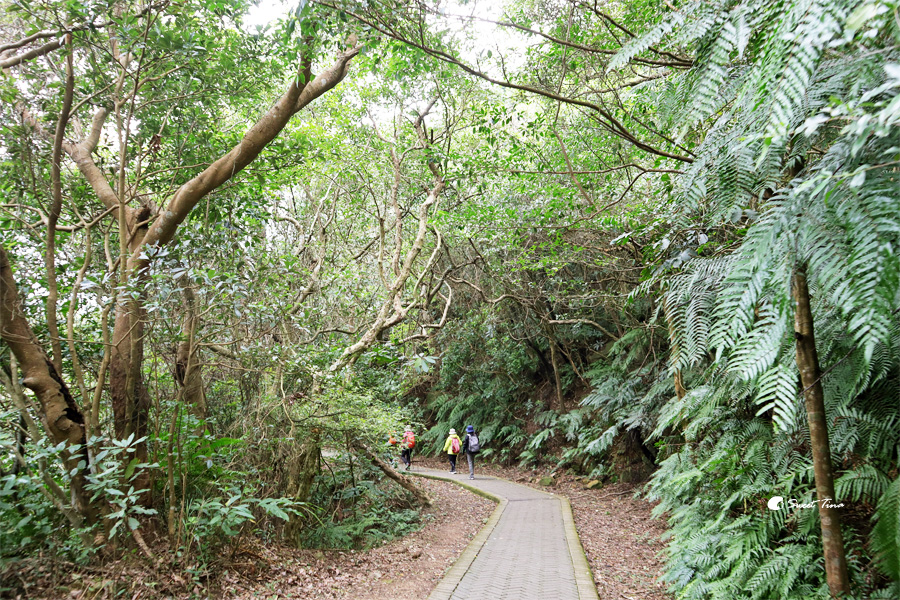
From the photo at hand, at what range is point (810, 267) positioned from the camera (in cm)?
142

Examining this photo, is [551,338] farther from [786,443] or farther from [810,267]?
[810,267]

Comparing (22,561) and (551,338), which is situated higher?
(551,338)

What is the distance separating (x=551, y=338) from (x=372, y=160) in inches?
280

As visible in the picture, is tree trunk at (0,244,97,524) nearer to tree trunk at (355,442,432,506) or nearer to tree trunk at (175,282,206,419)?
tree trunk at (175,282,206,419)

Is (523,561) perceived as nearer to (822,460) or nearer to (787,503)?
(787,503)

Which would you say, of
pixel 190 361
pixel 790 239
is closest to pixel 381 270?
pixel 190 361

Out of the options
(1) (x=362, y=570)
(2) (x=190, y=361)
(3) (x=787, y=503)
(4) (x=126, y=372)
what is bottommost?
(1) (x=362, y=570)

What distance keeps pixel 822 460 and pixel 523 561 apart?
4659 millimetres

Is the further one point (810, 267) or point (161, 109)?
point (161, 109)

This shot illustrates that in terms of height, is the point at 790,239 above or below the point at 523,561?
above

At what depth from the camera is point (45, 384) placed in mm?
4090

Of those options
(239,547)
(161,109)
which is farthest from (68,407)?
(161,109)

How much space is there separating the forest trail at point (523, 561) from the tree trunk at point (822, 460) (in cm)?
297

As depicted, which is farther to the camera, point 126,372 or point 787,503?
point 126,372
